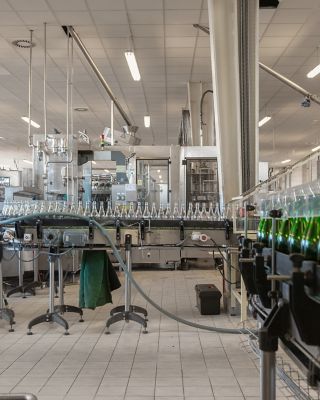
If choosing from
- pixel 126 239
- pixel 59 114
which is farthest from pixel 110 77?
pixel 126 239

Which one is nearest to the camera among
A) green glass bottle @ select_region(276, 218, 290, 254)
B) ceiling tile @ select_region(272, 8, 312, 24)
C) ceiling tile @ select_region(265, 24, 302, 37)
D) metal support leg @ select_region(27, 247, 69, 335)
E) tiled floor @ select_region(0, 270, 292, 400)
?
green glass bottle @ select_region(276, 218, 290, 254)

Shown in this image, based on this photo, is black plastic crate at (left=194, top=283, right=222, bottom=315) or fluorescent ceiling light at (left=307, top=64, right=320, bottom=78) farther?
fluorescent ceiling light at (left=307, top=64, right=320, bottom=78)

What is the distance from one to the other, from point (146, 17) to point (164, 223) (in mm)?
2892

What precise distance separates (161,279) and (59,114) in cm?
603

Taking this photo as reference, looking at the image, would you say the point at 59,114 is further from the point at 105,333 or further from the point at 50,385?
the point at 50,385

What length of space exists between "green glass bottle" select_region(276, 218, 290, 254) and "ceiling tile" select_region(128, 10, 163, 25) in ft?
15.4

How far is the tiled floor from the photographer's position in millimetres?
2666

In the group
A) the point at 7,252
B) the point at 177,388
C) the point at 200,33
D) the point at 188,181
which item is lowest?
the point at 177,388

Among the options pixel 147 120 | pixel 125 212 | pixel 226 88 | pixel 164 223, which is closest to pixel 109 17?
pixel 226 88

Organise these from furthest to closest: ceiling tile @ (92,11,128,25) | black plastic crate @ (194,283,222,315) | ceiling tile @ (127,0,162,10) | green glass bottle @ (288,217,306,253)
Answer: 1. ceiling tile @ (92,11,128,25)
2. ceiling tile @ (127,0,162,10)
3. black plastic crate @ (194,283,222,315)
4. green glass bottle @ (288,217,306,253)

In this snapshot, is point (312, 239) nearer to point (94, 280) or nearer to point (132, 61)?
point (94, 280)

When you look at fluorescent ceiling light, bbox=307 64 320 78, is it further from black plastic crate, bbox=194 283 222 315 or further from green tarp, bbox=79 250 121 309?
green tarp, bbox=79 250 121 309

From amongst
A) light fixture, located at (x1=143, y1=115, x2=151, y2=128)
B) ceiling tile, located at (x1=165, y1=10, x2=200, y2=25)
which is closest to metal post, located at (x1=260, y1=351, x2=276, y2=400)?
ceiling tile, located at (x1=165, y1=10, x2=200, y2=25)

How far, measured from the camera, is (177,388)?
2.70 m
